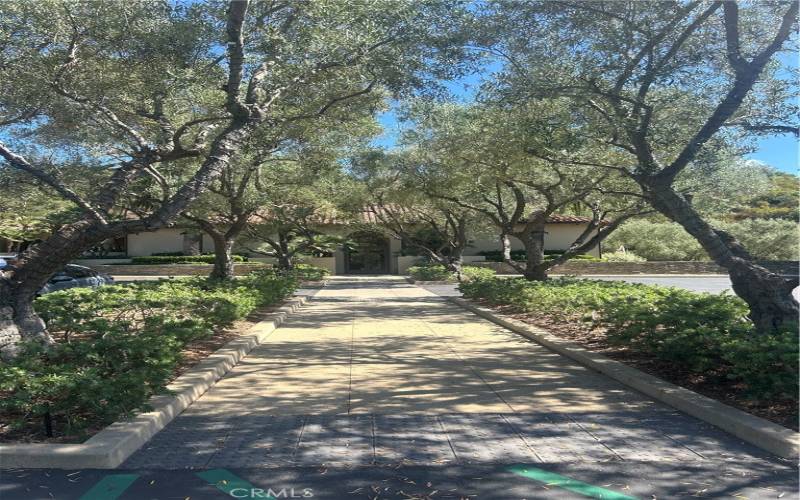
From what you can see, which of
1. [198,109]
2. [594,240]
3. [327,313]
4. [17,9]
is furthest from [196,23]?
[594,240]

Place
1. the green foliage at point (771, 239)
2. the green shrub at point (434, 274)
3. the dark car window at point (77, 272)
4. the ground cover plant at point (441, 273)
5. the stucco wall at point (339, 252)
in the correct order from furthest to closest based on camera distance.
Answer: the stucco wall at point (339, 252) → the green foliage at point (771, 239) → the green shrub at point (434, 274) → the ground cover plant at point (441, 273) → the dark car window at point (77, 272)

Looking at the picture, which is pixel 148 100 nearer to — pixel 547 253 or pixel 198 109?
pixel 198 109

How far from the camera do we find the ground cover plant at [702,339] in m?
5.46

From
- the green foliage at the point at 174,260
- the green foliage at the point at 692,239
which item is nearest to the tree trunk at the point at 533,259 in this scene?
the green foliage at the point at 692,239

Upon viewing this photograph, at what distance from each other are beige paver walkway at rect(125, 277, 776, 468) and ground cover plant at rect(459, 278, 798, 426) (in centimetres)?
67

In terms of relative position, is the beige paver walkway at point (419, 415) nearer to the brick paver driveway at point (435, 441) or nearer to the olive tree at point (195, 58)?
the brick paver driveway at point (435, 441)

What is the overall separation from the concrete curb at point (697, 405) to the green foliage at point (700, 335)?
0.35 metres

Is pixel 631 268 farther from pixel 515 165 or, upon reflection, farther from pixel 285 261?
pixel 515 165

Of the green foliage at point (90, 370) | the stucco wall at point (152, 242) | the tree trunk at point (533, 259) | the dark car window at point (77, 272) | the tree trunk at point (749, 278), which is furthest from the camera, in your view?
the stucco wall at point (152, 242)

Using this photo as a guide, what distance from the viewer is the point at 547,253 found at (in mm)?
37188

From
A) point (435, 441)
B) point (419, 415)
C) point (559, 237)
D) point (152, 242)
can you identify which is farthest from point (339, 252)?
point (435, 441)

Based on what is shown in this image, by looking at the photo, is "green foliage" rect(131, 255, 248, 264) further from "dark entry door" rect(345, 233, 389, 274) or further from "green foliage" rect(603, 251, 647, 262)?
"green foliage" rect(603, 251, 647, 262)

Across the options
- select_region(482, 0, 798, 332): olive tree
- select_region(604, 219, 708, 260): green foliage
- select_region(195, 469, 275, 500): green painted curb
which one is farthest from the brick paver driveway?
select_region(604, 219, 708, 260): green foliage

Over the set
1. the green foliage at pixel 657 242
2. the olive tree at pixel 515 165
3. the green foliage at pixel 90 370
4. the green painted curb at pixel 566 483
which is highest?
the olive tree at pixel 515 165
